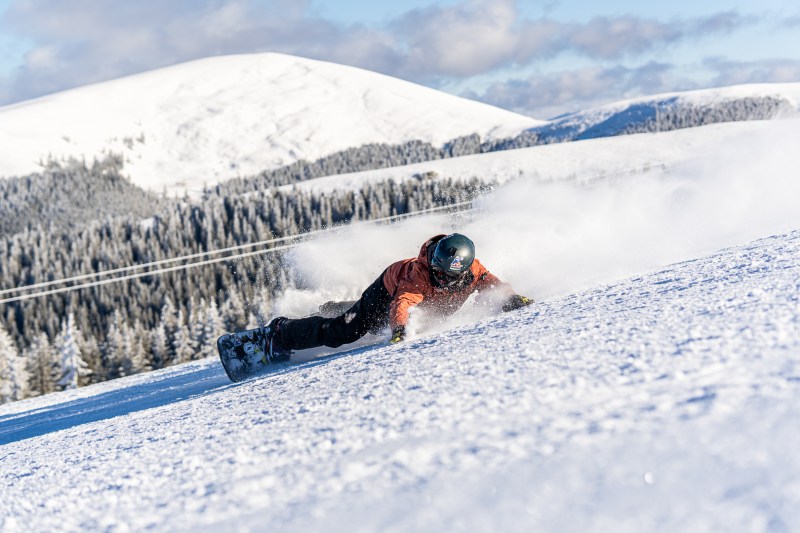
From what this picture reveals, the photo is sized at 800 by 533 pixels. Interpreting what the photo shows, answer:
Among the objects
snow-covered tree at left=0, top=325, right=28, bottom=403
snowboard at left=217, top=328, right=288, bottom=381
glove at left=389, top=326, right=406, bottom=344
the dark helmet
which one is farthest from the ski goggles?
snow-covered tree at left=0, top=325, right=28, bottom=403

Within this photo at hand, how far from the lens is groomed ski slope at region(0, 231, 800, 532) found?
2.29 m

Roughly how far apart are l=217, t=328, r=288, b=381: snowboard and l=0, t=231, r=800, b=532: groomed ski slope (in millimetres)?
2423

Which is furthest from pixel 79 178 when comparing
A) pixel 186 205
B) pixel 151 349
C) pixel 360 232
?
pixel 360 232

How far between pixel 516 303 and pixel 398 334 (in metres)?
1.50

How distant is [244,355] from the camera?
7980mm

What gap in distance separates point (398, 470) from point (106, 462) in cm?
226

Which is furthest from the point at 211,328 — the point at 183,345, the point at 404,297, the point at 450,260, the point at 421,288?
the point at 450,260

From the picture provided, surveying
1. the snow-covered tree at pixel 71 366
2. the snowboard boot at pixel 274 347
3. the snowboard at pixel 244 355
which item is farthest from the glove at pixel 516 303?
the snow-covered tree at pixel 71 366

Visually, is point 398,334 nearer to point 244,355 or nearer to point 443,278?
point 443,278

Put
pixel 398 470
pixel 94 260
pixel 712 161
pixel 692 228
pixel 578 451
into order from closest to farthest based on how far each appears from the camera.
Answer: pixel 578 451
pixel 398 470
pixel 692 228
pixel 712 161
pixel 94 260

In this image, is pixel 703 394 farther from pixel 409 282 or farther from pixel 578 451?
pixel 409 282

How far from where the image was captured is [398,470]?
111 inches

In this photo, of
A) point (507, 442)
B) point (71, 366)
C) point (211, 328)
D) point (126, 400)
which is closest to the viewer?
point (507, 442)

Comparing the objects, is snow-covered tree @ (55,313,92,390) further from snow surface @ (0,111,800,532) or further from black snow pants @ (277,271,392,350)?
black snow pants @ (277,271,392,350)
